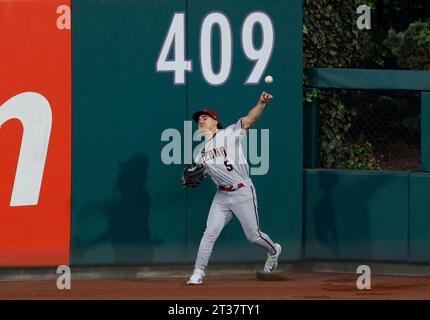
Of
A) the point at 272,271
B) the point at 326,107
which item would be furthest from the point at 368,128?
the point at 272,271

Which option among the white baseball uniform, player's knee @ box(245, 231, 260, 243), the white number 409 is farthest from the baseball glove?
the white number 409

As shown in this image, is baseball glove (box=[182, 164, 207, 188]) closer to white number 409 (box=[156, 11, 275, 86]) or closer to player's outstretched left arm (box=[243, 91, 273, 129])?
player's outstretched left arm (box=[243, 91, 273, 129])

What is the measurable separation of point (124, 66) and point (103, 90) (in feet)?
1.09

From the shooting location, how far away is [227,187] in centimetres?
1091

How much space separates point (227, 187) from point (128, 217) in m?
1.23

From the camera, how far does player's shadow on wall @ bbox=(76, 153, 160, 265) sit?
11.5m

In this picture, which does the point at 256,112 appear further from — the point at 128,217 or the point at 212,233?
the point at 128,217

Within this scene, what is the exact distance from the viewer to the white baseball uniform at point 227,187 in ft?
35.5

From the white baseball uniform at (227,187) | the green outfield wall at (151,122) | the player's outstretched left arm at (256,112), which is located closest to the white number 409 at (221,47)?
the green outfield wall at (151,122)

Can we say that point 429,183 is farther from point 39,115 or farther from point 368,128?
point 39,115

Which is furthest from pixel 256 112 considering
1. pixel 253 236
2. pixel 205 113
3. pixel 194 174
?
pixel 253 236

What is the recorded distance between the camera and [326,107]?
41.9 feet

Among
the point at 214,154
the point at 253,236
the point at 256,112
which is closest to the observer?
the point at 256,112

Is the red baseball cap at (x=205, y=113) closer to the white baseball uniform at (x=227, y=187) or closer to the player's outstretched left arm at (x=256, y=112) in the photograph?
the white baseball uniform at (x=227, y=187)
